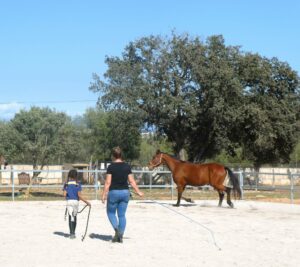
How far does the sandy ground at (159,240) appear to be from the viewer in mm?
8523

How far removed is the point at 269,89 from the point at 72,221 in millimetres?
32928

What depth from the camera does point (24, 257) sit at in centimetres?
864

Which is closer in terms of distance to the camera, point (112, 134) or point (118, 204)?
point (118, 204)

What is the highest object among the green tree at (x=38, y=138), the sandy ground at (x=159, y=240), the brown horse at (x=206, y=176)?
the green tree at (x=38, y=138)

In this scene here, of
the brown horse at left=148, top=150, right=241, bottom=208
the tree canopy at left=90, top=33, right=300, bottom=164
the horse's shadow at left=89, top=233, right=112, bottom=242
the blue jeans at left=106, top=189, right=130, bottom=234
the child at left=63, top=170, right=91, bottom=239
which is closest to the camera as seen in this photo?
the blue jeans at left=106, top=189, right=130, bottom=234

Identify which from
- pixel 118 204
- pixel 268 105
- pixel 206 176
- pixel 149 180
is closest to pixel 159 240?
pixel 118 204

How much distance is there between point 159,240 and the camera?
1080 centimetres

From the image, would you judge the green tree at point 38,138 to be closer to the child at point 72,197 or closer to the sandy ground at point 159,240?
the sandy ground at point 159,240

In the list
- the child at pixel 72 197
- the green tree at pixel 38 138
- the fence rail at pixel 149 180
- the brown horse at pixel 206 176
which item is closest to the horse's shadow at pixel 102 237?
the child at pixel 72 197

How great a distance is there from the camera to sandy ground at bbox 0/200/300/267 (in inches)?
336

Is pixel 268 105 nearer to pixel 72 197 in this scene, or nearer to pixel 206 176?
pixel 206 176

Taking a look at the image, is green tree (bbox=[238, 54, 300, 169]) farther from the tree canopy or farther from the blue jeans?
the blue jeans

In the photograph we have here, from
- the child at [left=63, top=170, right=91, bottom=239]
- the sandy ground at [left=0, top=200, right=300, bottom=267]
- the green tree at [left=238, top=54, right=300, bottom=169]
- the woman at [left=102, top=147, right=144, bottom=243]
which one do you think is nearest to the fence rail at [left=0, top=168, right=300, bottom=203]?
the green tree at [left=238, top=54, right=300, bottom=169]

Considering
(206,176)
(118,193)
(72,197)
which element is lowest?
(72,197)
